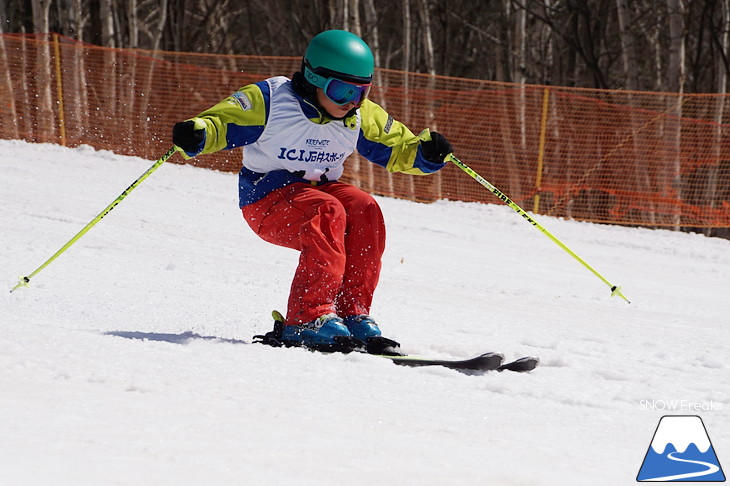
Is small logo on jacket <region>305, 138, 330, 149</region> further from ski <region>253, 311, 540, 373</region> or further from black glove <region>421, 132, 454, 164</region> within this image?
ski <region>253, 311, 540, 373</region>

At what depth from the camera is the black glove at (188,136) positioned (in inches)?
139

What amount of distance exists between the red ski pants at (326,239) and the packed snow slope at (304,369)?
337 millimetres

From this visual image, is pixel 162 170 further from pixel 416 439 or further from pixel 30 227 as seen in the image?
pixel 416 439

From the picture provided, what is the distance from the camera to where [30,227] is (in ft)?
21.3

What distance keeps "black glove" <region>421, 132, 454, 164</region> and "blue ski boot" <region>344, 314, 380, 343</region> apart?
851 mm

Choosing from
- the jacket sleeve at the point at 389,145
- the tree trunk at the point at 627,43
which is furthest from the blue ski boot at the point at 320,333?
the tree trunk at the point at 627,43

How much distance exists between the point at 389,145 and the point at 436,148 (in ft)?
0.77

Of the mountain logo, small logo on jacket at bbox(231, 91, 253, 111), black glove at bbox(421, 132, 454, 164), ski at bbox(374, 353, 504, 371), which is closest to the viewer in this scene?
the mountain logo

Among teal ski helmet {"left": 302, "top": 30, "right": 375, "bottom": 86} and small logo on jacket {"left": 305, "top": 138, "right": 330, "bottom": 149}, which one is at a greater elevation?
teal ski helmet {"left": 302, "top": 30, "right": 375, "bottom": 86}

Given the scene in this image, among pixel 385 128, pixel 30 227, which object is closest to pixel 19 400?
pixel 385 128

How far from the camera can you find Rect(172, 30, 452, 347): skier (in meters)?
3.69

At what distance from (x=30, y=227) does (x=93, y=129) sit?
219 inches

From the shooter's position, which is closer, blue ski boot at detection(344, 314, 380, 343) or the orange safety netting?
blue ski boot at detection(344, 314, 380, 343)

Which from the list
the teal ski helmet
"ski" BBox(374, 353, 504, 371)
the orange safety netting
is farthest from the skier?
the orange safety netting
